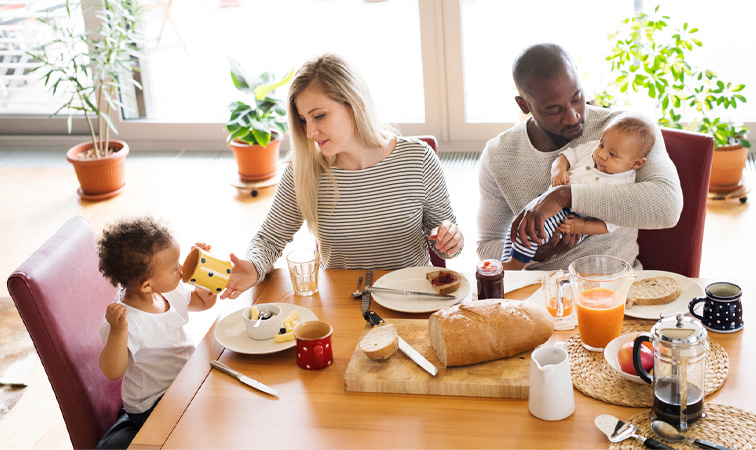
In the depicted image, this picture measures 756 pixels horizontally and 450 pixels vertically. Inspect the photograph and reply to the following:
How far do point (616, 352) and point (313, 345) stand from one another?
0.56 m

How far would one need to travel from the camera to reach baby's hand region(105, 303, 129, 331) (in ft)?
5.22

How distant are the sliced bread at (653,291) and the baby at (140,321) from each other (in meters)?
0.97

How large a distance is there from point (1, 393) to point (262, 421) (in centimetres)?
177

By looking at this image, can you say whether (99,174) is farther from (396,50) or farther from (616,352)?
(616,352)

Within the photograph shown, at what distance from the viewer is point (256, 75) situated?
4.91m

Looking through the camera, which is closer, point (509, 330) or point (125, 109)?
point (509, 330)

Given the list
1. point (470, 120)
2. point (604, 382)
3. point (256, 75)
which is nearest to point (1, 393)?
point (604, 382)

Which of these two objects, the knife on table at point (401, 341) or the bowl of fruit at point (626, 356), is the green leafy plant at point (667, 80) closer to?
the knife on table at point (401, 341)

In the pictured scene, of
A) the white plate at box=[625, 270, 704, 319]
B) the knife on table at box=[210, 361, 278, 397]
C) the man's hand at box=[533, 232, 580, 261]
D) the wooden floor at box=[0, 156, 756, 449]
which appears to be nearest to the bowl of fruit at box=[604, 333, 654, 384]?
the white plate at box=[625, 270, 704, 319]

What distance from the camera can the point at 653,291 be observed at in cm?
168

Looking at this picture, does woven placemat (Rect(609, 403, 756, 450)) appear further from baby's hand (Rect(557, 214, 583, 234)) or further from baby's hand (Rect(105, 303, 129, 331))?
baby's hand (Rect(105, 303, 129, 331))

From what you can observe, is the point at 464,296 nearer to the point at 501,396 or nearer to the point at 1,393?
the point at 501,396

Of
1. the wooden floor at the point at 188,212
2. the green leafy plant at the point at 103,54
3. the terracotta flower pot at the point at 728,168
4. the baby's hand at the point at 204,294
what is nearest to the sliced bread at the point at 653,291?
the baby's hand at the point at 204,294

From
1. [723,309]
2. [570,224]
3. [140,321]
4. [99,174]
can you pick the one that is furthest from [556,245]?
[99,174]
